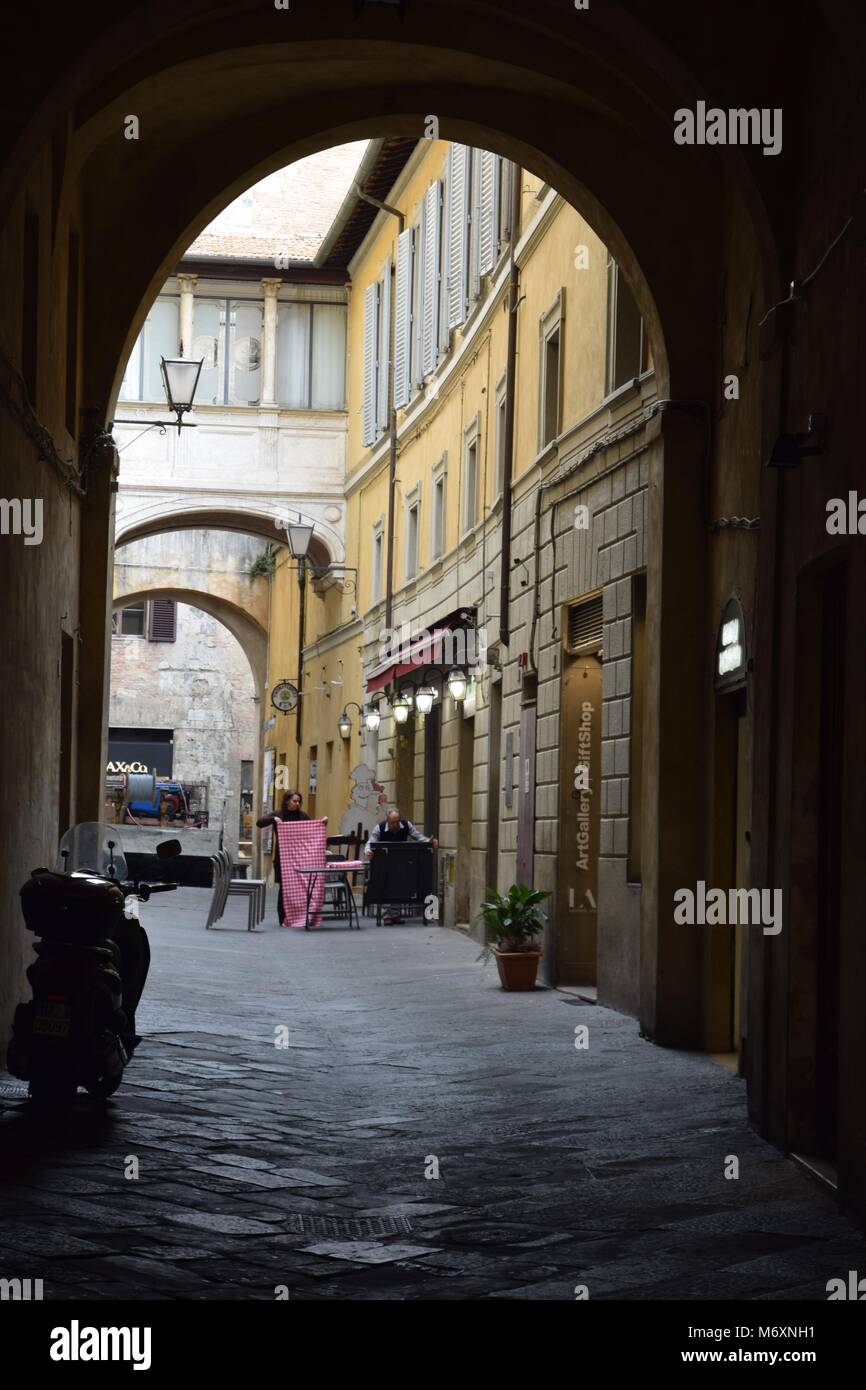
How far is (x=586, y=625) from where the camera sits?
587 inches

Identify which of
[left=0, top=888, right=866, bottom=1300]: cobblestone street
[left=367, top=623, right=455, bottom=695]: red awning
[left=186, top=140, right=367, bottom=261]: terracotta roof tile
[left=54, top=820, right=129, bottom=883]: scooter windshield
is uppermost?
[left=186, top=140, right=367, bottom=261]: terracotta roof tile

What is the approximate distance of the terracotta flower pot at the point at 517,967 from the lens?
1455 centimetres

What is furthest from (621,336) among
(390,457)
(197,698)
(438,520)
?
(197,698)

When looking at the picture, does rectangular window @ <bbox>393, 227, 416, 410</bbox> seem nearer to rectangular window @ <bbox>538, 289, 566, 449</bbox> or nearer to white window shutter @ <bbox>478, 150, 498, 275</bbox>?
white window shutter @ <bbox>478, 150, 498, 275</bbox>

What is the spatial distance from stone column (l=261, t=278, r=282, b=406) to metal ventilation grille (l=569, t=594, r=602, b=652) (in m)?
17.8

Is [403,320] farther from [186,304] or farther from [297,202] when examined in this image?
[297,202]

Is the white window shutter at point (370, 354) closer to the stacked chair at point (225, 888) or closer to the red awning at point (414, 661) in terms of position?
the red awning at point (414, 661)

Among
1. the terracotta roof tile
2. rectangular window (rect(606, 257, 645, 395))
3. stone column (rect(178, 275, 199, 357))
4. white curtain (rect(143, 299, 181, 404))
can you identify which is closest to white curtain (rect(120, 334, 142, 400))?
white curtain (rect(143, 299, 181, 404))

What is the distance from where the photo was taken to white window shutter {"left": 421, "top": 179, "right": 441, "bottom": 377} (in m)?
24.5

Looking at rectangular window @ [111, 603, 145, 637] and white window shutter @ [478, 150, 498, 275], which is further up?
white window shutter @ [478, 150, 498, 275]

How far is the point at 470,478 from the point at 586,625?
24.4 ft

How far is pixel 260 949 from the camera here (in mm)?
19047

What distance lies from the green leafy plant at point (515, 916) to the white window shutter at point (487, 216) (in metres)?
8.37
